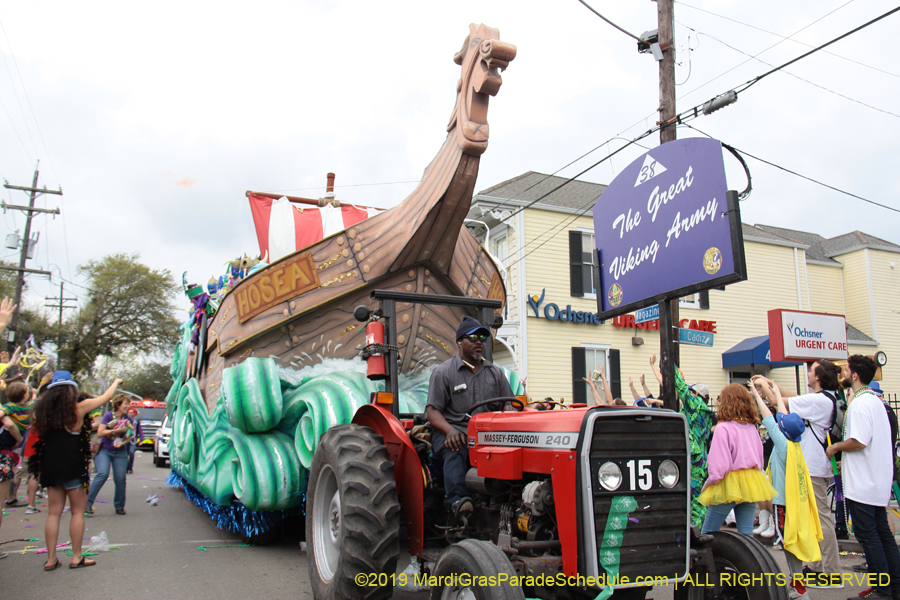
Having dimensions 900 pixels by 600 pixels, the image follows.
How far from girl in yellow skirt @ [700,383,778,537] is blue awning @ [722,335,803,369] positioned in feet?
39.1

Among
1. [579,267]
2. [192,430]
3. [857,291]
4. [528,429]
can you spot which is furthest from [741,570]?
[857,291]

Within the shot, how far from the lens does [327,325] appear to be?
20.6ft

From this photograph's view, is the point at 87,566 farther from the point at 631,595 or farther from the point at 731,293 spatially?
the point at 731,293

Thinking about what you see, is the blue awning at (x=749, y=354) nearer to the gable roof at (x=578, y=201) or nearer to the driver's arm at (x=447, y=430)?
the gable roof at (x=578, y=201)

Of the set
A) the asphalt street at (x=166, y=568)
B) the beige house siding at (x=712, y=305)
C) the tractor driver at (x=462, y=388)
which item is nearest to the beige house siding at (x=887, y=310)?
the beige house siding at (x=712, y=305)

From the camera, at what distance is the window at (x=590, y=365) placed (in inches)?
565

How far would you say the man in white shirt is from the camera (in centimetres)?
410

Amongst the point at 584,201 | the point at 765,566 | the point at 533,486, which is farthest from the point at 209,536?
the point at 584,201

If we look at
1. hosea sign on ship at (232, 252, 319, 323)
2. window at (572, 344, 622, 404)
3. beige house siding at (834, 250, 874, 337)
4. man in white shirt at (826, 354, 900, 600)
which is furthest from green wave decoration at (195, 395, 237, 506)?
beige house siding at (834, 250, 874, 337)

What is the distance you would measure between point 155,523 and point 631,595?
264 inches

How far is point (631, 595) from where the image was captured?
271 cm

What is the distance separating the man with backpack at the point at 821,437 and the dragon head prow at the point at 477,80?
317 centimetres

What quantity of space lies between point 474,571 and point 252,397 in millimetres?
Result: 3656

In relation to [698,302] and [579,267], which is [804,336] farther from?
[698,302]
